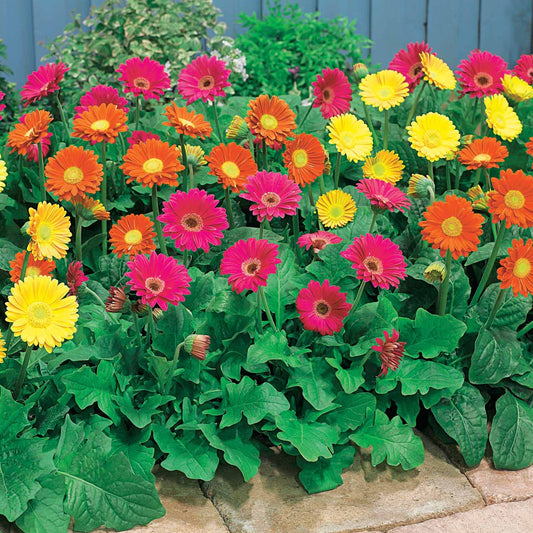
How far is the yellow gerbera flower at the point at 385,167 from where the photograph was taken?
7.98 feet

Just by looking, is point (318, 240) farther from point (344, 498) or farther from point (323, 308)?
point (344, 498)

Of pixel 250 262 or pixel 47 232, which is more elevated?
pixel 47 232

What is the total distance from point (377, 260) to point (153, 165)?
0.61m

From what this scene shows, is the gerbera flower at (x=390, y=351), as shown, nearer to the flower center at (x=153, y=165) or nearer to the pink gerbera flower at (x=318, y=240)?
the pink gerbera flower at (x=318, y=240)

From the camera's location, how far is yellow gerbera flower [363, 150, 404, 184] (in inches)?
95.8

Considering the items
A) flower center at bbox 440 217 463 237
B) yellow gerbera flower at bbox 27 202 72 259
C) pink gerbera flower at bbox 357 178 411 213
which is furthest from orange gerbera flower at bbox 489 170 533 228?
yellow gerbera flower at bbox 27 202 72 259

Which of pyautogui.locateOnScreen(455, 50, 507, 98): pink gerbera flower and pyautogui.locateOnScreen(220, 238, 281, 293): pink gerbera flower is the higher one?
pyautogui.locateOnScreen(455, 50, 507, 98): pink gerbera flower

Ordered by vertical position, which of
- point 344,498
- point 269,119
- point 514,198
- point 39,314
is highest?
point 269,119

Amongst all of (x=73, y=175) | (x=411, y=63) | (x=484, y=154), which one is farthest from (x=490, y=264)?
(x=73, y=175)

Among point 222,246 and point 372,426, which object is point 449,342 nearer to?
point 372,426

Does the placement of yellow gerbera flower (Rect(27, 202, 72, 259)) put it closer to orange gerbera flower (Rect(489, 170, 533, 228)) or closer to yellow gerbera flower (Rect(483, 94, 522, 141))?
orange gerbera flower (Rect(489, 170, 533, 228))

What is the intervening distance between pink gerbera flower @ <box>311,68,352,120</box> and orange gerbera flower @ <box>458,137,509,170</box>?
39cm

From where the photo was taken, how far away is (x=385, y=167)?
96.2 inches

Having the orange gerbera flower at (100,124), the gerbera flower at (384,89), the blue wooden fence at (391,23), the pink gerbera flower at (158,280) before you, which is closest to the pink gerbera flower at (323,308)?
the pink gerbera flower at (158,280)
